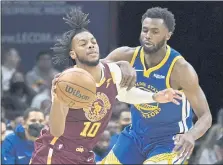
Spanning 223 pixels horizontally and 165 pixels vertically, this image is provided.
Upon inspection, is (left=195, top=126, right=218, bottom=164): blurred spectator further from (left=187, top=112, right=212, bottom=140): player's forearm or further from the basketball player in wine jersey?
the basketball player in wine jersey

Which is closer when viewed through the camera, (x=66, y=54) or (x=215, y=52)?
(x=66, y=54)

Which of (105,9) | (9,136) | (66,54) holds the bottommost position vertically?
(9,136)

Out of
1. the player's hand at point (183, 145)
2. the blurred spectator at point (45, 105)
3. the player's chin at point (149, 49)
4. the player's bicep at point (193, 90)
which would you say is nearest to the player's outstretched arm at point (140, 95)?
the player's bicep at point (193, 90)

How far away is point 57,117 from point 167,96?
3.17 ft

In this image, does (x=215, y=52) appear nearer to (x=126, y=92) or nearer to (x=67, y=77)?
(x=126, y=92)

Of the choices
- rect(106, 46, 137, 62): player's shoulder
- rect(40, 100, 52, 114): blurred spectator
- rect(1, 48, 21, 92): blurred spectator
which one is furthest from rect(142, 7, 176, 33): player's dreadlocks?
rect(1, 48, 21, 92): blurred spectator

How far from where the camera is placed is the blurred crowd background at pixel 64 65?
8492 millimetres

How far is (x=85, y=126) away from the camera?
5.85 m

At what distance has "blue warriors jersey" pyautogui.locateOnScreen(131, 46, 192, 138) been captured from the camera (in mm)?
6383

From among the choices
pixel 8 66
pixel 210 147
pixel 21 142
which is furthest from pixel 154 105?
pixel 8 66

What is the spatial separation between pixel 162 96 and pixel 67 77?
82 cm

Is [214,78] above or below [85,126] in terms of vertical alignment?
below

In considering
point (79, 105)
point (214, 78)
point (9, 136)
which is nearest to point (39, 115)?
point (9, 136)

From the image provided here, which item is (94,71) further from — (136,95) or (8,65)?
(8,65)
